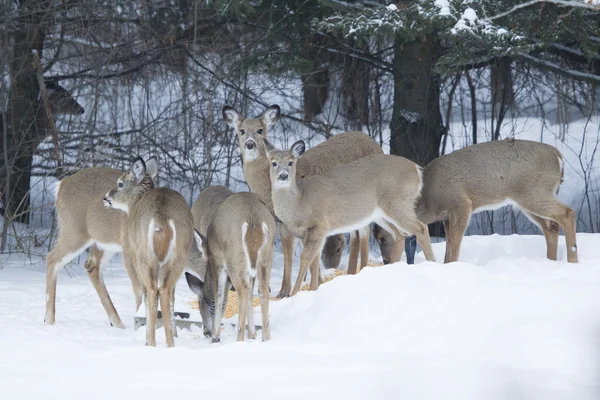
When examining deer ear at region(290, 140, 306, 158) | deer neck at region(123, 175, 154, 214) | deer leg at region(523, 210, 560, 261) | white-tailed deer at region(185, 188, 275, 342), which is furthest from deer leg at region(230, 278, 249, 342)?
deer leg at region(523, 210, 560, 261)

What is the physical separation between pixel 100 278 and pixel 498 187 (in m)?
4.32

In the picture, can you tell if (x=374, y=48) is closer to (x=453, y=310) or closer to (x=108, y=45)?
(x=108, y=45)

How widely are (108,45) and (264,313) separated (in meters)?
8.42

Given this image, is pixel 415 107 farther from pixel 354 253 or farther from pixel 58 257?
pixel 58 257

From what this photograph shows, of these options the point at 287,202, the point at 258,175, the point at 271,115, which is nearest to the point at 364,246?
the point at 258,175

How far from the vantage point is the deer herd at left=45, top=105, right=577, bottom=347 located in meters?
8.16

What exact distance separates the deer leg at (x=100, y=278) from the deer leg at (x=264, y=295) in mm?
1788

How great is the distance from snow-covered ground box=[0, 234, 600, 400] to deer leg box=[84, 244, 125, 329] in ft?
0.69

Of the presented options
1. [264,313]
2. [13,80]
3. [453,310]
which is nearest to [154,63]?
[13,80]

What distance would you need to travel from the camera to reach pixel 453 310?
7.22 m

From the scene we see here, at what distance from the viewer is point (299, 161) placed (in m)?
11.4

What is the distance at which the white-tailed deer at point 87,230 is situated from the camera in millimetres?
9391

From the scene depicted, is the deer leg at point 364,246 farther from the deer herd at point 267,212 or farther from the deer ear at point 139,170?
the deer ear at point 139,170

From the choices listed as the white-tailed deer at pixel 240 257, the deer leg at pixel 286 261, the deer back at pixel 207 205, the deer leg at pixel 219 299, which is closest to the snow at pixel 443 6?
the deer leg at pixel 286 261
